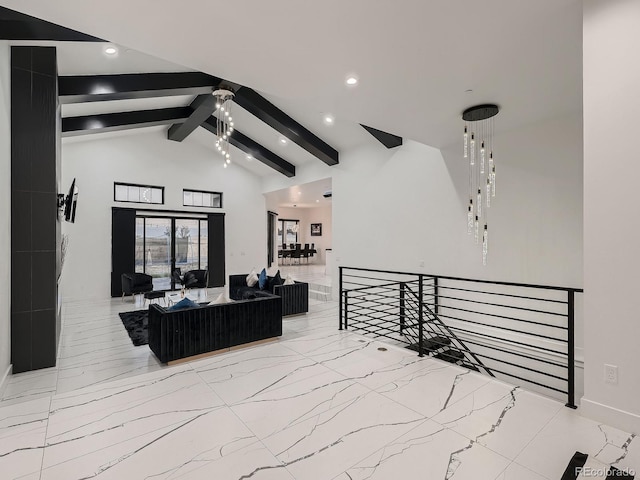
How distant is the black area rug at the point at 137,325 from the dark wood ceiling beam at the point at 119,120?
384 centimetres

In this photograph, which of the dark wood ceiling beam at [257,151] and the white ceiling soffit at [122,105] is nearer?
the white ceiling soffit at [122,105]

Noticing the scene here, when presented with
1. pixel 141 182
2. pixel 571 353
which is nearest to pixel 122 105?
pixel 141 182

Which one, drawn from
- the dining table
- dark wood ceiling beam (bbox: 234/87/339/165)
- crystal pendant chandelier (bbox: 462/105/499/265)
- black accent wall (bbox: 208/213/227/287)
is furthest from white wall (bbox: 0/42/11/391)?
the dining table

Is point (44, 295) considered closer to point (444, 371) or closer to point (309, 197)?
point (444, 371)

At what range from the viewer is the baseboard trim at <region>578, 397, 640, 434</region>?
2.35m

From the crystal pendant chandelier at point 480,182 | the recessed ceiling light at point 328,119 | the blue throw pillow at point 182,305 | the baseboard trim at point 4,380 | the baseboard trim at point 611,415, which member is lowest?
the baseboard trim at point 4,380

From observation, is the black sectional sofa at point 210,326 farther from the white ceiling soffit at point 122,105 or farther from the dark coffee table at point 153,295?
the white ceiling soffit at point 122,105

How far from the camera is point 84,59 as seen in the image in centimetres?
457

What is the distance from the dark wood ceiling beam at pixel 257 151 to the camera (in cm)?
895

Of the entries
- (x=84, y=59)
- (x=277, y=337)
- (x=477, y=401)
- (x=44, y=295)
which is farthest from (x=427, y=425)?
(x=84, y=59)

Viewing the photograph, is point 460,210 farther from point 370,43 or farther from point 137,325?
point 137,325

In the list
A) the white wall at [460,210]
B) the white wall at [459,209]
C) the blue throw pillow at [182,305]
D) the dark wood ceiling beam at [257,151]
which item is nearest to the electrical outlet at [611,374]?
the white wall at [460,210]

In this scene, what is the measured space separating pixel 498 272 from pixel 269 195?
8026 millimetres

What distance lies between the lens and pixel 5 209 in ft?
11.4
